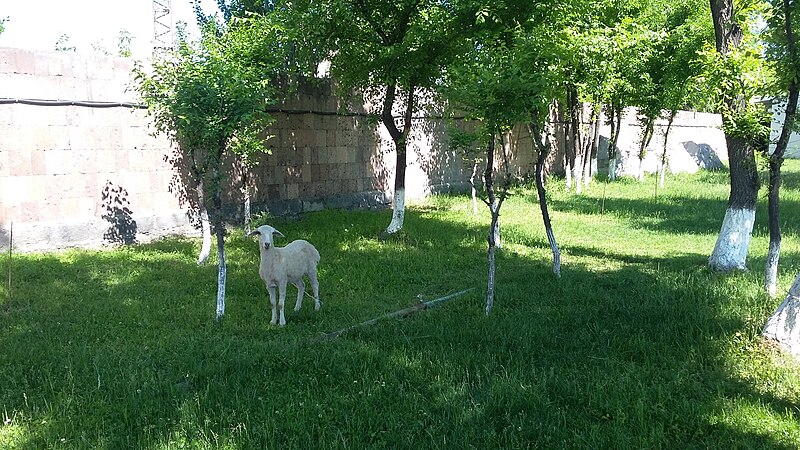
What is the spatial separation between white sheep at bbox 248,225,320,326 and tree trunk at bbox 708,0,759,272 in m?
5.45

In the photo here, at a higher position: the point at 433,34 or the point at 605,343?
the point at 433,34

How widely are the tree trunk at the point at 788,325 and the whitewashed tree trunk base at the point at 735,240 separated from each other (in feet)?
10.4

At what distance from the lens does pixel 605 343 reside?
5.57 metres

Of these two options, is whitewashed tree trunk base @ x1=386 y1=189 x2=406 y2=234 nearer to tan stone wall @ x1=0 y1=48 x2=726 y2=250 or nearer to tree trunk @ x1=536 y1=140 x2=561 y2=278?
tan stone wall @ x1=0 y1=48 x2=726 y2=250

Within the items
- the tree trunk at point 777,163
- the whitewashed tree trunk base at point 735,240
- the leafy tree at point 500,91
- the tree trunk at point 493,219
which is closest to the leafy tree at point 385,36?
the leafy tree at point 500,91

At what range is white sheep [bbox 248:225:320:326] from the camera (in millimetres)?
6348

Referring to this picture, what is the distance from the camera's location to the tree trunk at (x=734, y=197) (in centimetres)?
828

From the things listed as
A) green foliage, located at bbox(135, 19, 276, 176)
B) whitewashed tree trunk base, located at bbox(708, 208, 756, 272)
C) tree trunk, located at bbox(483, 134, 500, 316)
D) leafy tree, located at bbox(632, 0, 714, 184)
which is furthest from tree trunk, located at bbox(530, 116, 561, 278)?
leafy tree, located at bbox(632, 0, 714, 184)

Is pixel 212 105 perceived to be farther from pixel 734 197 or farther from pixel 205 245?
pixel 734 197

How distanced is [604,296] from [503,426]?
11.0 feet

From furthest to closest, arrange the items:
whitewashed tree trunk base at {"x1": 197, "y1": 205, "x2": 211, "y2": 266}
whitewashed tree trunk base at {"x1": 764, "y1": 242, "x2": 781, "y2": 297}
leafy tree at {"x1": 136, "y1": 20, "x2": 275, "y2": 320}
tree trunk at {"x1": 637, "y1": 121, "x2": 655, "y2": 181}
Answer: tree trunk at {"x1": 637, "y1": 121, "x2": 655, "y2": 181}, whitewashed tree trunk base at {"x1": 197, "y1": 205, "x2": 211, "y2": 266}, whitewashed tree trunk base at {"x1": 764, "y1": 242, "x2": 781, "y2": 297}, leafy tree at {"x1": 136, "y1": 20, "x2": 275, "y2": 320}

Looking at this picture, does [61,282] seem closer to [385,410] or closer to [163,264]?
[163,264]

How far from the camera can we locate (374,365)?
5.02 metres

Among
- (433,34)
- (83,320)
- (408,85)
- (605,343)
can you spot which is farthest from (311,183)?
(605,343)
